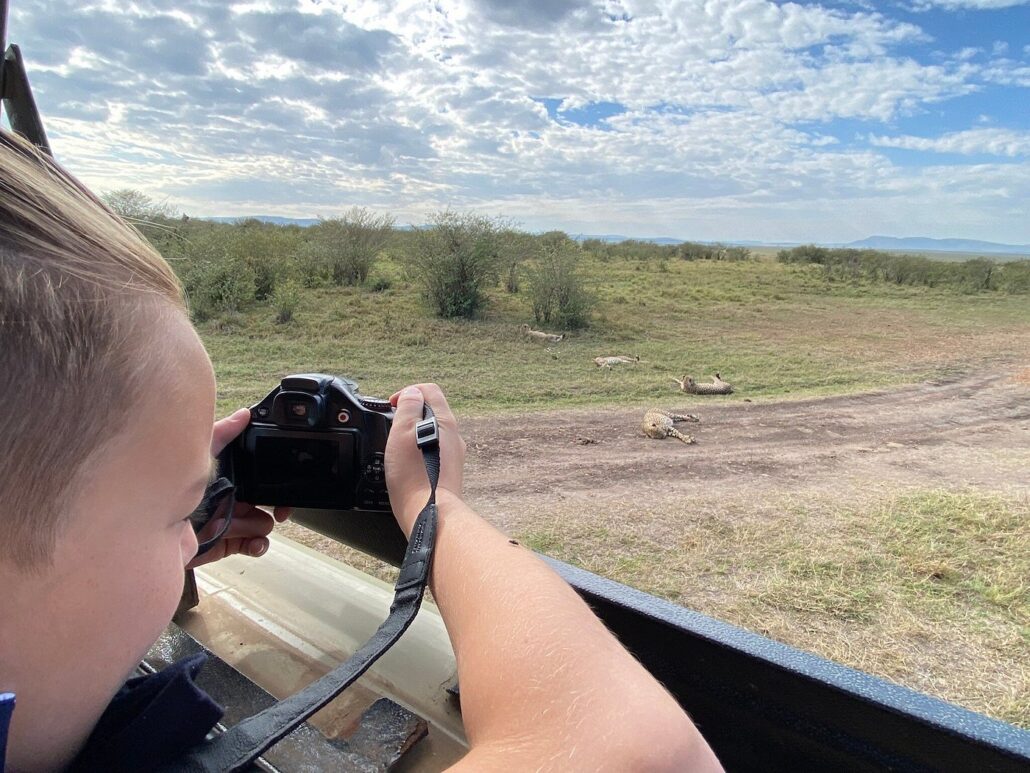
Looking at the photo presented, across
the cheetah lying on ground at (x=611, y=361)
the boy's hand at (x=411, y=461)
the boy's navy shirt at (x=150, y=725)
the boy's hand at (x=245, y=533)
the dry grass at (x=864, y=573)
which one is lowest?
the dry grass at (x=864, y=573)

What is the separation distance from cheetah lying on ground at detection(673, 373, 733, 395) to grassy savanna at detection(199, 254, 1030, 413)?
24 cm

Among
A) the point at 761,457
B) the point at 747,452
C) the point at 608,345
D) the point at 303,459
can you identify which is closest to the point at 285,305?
the point at 608,345

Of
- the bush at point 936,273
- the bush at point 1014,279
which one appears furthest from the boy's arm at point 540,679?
the bush at point 1014,279

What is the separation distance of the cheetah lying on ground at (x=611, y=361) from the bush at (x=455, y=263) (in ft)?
13.1

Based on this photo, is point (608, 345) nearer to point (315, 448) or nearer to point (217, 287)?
point (217, 287)

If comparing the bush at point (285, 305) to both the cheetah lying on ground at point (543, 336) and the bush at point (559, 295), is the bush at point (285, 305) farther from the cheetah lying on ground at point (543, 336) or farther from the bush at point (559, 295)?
the bush at point (559, 295)

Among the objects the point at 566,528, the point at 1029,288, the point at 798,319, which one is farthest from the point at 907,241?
the point at 566,528

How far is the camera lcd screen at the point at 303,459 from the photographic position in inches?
42.4

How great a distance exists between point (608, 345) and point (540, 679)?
11.6m

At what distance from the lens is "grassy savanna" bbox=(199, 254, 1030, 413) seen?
873cm

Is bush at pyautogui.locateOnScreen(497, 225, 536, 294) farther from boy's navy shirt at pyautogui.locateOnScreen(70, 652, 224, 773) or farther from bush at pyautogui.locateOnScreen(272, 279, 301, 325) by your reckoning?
boy's navy shirt at pyautogui.locateOnScreen(70, 652, 224, 773)

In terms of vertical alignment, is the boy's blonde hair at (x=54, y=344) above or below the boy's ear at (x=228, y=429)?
above

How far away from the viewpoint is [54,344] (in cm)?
47

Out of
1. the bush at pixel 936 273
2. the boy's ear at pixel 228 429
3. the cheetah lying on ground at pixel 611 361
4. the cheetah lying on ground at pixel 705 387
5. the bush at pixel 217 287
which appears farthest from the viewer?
the bush at pixel 936 273
